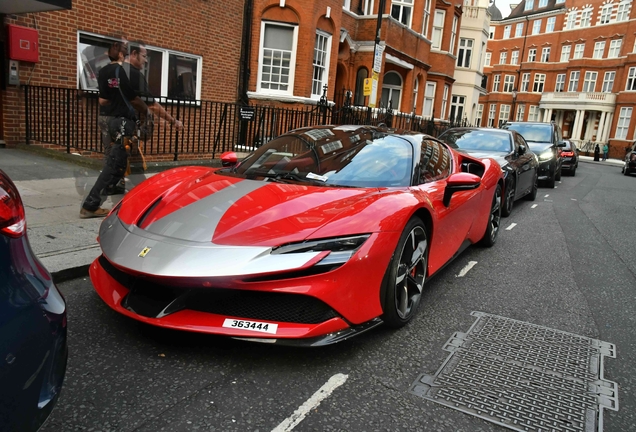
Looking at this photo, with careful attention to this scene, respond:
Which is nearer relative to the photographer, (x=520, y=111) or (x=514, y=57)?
(x=520, y=111)

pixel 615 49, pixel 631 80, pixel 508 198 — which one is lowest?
pixel 508 198

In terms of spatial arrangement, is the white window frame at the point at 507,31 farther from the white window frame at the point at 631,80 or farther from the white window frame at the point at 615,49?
the white window frame at the point at 631,80

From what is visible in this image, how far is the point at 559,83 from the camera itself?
57438 millimetres

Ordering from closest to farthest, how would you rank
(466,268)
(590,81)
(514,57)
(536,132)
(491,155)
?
1. (466,268)
2. (491,155)
3. (536,132)
4. (590,81)
5. (514,57)

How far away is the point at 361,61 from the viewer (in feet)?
63.0

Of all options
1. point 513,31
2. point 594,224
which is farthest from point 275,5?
point 513,31

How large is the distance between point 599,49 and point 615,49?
2029 millimetres

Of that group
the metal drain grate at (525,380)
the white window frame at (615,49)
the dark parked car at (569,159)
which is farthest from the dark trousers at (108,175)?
the white window frame at (615,49)

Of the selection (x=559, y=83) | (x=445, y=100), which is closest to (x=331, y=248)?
(x=445, y=100)

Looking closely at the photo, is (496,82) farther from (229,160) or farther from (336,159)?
(336,159)

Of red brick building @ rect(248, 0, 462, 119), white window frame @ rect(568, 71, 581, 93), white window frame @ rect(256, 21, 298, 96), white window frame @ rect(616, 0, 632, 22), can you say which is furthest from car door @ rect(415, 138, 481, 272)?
white window frame @ rect(568, 71, 581, 93)

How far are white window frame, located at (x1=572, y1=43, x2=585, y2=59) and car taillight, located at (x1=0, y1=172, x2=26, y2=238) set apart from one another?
6295cm

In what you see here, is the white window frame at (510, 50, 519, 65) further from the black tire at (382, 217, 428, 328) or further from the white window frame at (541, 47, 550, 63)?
the black tire at (382, 217, 428, 328)

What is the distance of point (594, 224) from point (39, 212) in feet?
28.0
